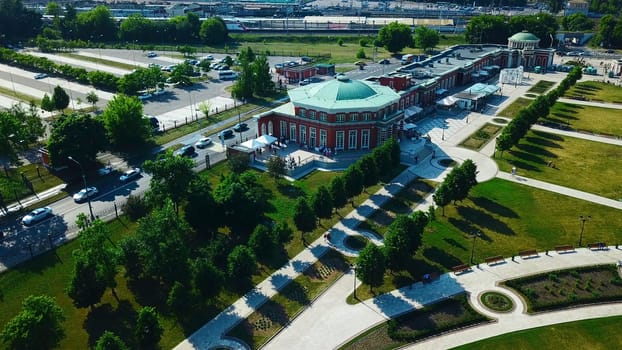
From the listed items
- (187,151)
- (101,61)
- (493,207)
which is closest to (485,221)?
(493,207)

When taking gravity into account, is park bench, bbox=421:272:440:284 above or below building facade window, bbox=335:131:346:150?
below

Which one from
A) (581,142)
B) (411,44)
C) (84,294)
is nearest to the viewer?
(84,294)

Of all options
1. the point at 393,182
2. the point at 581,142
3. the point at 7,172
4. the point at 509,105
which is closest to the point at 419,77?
the point at 509,105

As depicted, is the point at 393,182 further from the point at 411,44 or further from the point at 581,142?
the point at 411,44

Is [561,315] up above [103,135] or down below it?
below

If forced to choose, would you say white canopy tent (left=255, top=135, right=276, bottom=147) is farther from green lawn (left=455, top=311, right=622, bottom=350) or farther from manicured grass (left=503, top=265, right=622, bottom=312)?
green lawn (left=455, top=311, right=622, bottom=350)

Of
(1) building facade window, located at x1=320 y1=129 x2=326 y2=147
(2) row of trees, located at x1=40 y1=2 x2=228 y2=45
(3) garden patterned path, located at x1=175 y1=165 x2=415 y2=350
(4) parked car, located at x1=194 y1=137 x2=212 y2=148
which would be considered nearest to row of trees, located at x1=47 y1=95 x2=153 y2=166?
(4) parked car, located at x1=194 y1=137 x2=212 y2=148
